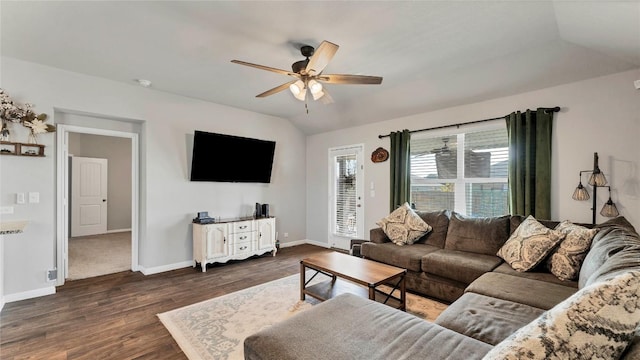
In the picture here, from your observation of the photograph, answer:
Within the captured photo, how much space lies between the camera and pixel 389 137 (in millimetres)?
4867

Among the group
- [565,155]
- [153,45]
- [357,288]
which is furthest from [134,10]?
[565,155]

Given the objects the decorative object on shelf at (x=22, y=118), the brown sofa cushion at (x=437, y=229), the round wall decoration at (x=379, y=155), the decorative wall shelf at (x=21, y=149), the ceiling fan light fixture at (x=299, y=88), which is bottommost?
the brown sofa cushion at (x=437, y=229)

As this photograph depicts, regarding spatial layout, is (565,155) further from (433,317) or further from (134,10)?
(134,10)

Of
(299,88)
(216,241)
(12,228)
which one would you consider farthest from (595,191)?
(12,228)

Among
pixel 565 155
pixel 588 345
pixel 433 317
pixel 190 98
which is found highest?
pixel 190 98

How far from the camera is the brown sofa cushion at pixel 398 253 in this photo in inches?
129

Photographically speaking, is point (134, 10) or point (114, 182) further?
point (114, 182)

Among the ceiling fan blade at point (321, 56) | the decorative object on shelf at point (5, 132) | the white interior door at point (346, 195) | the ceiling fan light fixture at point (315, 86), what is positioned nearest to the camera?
the ceiling fan blade at point (321, 56)

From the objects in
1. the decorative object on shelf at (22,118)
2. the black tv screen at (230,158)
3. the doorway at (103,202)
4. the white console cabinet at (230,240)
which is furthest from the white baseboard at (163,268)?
the decorative object on shelf at (22,118)

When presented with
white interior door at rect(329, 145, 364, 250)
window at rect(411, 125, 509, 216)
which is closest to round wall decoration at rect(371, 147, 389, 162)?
white interior door at rect(329, 145, 364, 250)

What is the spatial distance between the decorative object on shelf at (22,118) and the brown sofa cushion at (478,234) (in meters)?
5.12

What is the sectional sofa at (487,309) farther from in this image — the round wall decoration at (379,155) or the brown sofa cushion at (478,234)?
the round wall decoration at (379,155)

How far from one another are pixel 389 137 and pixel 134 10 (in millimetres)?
3812

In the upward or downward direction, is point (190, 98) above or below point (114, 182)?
above
